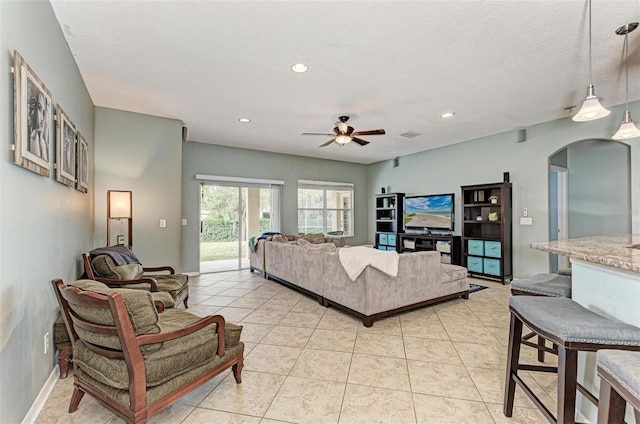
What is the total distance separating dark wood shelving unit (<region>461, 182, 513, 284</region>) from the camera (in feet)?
17.1

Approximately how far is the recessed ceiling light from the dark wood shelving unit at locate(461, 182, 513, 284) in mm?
4109

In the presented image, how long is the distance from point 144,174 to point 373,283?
369 centimetres

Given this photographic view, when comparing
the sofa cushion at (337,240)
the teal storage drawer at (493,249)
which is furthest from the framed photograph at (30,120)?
the teal storage drawer at (493,249)

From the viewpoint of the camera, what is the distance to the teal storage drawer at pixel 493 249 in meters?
5.23

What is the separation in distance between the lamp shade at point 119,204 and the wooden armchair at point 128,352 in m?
2.48

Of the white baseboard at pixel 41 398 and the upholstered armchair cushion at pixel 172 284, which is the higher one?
the upholstered armchair cushion at pixel 172 284

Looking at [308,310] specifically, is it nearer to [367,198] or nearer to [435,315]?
[435,315]

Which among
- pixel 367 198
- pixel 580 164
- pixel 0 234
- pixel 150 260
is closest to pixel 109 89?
pixel 150 260

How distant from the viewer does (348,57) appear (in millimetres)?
2811

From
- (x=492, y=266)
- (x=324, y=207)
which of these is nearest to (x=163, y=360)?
(x=492, y=266)

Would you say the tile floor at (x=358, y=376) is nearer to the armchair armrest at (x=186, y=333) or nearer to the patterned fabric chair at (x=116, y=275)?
the armchair armrest at (x=186, y=333)

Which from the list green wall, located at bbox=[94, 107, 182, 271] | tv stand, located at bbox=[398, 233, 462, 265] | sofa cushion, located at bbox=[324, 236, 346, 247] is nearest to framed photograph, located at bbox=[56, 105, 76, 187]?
green wall, located at bbox=[94, 107, 182, 271]

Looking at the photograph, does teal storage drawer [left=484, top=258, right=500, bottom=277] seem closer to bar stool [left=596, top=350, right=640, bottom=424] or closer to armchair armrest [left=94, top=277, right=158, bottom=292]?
bar stool [left=596, top=350, right=640, bottom=424]

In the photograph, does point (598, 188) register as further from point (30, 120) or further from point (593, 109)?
point (30, 120)
